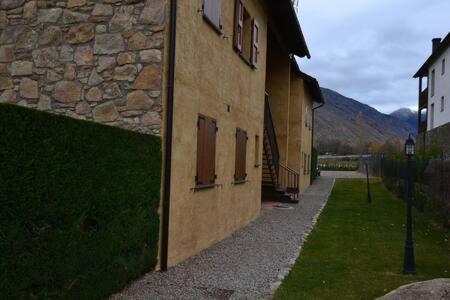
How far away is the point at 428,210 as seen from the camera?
47.2 feet

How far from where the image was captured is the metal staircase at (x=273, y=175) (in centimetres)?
1653

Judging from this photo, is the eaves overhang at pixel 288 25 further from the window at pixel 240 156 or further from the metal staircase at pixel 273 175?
the window at pixel 240 156

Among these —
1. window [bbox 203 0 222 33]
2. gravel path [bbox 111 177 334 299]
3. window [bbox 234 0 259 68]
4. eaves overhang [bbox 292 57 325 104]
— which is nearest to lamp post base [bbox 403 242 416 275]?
gravel path [bbox 111 177 334 299]

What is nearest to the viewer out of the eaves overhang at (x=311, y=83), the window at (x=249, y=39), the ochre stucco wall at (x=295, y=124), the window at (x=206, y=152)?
the window at (x=206, y=152)

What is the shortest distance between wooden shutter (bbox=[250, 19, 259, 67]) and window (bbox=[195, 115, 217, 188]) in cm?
350

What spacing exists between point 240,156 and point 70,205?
6.86 m

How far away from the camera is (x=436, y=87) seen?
33656mm

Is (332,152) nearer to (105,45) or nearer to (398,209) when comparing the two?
(398,209)

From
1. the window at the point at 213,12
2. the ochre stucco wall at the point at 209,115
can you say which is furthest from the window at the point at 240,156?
the window at the point at 213,12

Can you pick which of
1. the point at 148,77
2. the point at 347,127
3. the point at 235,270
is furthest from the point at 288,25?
the point at 347,127

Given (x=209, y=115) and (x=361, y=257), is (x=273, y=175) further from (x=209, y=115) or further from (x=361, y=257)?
(x=209, y=115)

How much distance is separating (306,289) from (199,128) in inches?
119

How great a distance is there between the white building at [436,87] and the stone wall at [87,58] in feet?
79.9

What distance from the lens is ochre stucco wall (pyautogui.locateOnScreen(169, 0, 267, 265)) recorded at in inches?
283
